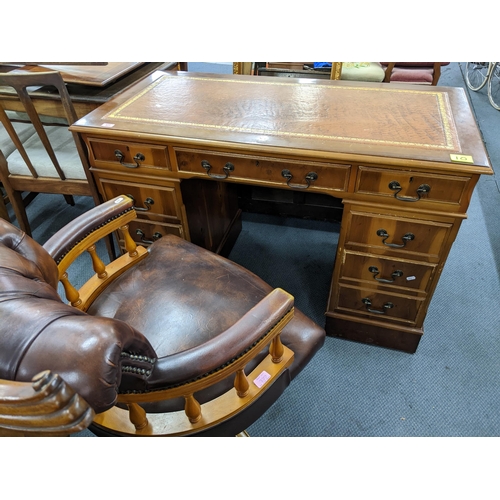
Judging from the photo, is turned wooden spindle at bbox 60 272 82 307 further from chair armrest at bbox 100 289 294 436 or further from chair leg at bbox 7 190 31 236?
chair leg at bbox 7 190 31 236

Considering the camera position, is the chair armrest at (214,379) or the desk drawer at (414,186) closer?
the chair armrest at (214,379)

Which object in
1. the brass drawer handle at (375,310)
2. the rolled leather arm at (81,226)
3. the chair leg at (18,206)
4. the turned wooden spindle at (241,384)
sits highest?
the rolled leather arm at (81,226)

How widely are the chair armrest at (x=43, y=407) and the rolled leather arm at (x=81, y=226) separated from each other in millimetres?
584

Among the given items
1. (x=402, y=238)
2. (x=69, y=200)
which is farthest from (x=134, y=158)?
(x=69, y=200)

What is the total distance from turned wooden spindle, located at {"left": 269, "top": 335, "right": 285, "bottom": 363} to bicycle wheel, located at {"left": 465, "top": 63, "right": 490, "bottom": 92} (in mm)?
3876

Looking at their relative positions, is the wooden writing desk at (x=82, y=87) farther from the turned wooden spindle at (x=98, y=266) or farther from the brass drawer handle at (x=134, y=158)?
the turned wooden spindle at (x=98, y=266)

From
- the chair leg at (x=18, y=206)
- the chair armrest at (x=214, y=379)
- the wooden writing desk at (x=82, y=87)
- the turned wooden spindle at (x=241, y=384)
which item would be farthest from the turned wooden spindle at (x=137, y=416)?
the chair leg at (x=18, y=206)

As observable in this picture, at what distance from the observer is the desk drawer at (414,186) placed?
108cm

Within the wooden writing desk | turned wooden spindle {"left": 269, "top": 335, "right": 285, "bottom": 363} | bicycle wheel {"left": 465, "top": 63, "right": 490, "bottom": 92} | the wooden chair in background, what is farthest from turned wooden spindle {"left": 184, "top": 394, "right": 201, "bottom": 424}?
bicycle wheel {"left": 465, "top": 63, "right": 490, "bottom": 92}

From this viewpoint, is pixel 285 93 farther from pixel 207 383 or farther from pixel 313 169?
pixel 207 383

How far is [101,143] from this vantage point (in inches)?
52.8

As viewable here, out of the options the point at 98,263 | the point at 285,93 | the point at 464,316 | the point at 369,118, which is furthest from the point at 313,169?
the point at 464,316

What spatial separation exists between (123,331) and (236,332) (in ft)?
0.91

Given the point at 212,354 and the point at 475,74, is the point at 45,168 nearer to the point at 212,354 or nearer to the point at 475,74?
the point at 212,354
